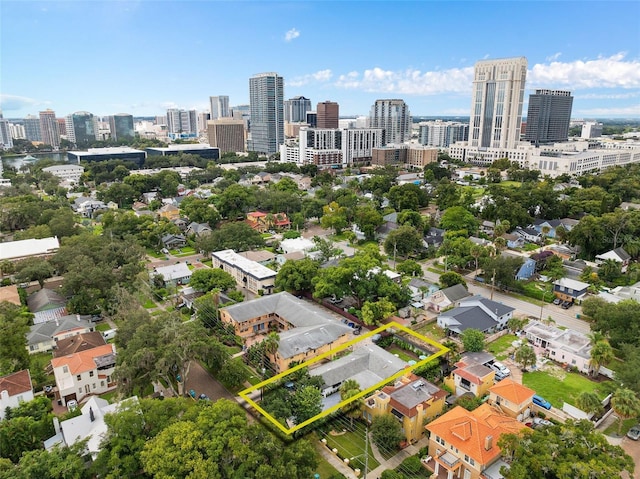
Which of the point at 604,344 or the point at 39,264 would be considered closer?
the point at 604,344

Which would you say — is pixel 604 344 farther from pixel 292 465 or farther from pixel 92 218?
pixel 92 218

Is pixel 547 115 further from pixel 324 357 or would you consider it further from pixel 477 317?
pixel 324 357

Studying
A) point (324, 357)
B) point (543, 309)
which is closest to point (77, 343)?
point (324, 357)

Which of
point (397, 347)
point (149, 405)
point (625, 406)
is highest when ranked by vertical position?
point (149, 405)

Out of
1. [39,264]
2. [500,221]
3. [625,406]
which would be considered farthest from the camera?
[500,221]

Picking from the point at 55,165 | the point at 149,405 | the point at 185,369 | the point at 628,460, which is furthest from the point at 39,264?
the point at 55,165

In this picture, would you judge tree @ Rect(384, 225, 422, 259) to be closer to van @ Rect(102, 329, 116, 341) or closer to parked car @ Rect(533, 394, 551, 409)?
parked car @ Rect(533, 394, 551, 409)

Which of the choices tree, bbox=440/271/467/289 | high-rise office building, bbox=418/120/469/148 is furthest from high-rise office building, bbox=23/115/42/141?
tree, bbox=440/271/467/289
